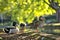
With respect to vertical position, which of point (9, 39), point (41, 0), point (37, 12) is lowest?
point (9, 39)

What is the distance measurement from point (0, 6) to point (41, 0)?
279 inches

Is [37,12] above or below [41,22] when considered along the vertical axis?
above

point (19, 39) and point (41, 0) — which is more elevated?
point (41, 0)

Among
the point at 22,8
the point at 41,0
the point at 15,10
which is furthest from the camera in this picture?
the point at 15,10

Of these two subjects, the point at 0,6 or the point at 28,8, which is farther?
the point at 0,6

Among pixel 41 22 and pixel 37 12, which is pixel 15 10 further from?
pixel 41 22

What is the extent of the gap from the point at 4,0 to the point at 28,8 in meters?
4.51

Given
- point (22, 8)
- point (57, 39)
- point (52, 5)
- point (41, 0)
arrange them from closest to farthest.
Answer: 1. point (41, 0)
2. point (57, 39)
3. point (52, 5)
4. point (22, 8)

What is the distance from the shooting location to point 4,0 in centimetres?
1673

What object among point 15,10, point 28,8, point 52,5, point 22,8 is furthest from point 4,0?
point 52,5

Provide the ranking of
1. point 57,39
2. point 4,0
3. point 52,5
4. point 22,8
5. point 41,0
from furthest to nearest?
1. point 4,0
2. point 22,8
3. point 52,5
4. point 57,39
5. point 41,0

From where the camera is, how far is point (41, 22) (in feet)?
64.6

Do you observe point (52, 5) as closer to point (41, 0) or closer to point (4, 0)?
point (41, 0)

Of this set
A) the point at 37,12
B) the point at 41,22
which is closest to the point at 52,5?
the point at 37,12
